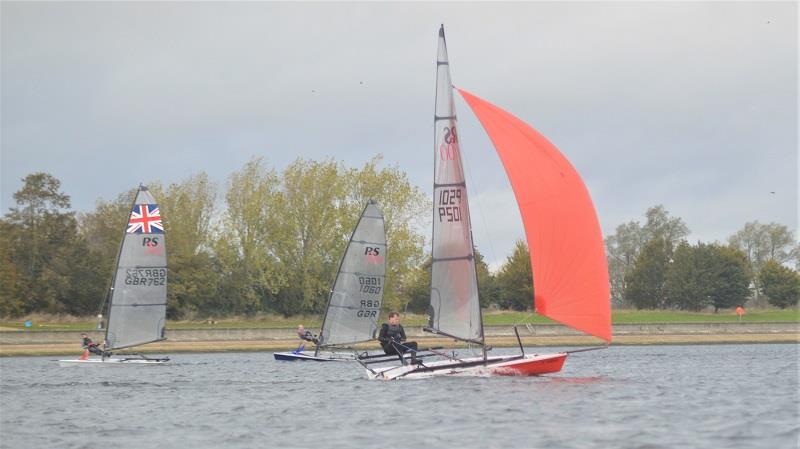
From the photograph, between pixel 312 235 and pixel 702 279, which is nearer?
pixel 312 235

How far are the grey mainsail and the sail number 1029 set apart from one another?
12219mm

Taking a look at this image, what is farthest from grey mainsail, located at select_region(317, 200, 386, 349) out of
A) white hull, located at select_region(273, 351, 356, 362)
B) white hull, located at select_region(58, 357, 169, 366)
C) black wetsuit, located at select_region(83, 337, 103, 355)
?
black wetsuit, located at select_region(83, 337, 103, 355)

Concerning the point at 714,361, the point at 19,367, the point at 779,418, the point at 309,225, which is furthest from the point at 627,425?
the point at 309,225

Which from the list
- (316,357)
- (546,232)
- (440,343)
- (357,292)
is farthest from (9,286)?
(546,232)

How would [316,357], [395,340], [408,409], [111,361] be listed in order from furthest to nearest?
[111,361] → [316,357] → [395,340] → [408,409]

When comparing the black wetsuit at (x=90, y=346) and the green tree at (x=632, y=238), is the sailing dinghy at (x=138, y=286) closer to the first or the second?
the black wetsuit at (x=90, y=346)

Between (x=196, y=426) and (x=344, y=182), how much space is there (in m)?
52.9

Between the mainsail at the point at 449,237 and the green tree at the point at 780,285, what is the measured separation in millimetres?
65664

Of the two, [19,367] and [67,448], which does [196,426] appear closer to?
[67,448]

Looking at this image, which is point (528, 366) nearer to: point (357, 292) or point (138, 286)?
point (357, 292)

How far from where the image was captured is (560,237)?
26.4 metres

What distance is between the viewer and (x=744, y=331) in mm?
62031

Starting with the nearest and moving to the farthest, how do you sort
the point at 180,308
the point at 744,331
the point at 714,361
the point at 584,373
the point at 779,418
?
the point at 779,418 < the point at 584,373 < the point at 714,361 < the point at 744,331 < the point at 180,308

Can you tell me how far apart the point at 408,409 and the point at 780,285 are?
236 feet
